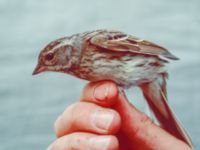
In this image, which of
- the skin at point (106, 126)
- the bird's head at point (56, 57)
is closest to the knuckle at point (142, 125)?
the skin at point (106, 126)

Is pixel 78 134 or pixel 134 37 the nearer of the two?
pixel 78 134

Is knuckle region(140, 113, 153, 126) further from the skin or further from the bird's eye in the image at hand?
the bird's eye

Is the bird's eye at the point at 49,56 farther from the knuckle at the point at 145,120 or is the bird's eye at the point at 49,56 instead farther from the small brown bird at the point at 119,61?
the knuckle at the point at 145,120

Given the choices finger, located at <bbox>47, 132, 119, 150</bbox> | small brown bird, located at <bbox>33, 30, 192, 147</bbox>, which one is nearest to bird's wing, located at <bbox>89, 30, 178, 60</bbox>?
small brown bird, located at <bbox>33, 30, 192, 147</bbox>

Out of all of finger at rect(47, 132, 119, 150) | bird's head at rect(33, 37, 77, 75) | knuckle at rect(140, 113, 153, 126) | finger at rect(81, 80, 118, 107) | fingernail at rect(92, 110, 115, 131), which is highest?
bird's head at rect(33, 37, 77, 75)

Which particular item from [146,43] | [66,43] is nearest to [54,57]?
[66,43]

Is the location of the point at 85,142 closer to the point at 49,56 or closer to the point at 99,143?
the point at 99,143

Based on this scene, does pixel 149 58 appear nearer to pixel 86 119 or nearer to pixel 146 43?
pixel 146 43
